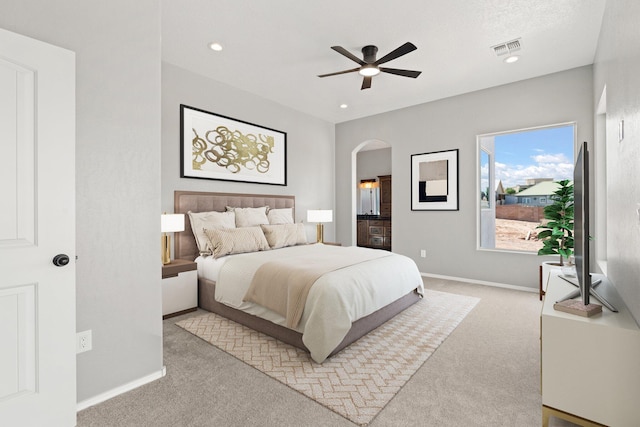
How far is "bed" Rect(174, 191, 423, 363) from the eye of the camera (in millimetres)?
2326

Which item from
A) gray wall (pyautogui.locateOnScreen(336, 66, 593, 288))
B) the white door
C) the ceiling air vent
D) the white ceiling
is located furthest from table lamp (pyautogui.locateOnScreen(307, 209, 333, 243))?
the white door

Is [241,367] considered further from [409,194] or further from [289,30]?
[409,194]

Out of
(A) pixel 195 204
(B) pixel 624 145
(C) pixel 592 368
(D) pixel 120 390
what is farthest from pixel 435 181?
(D) pixel 120 390

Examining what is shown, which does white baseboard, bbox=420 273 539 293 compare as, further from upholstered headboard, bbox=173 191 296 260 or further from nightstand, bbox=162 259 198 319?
nightstand, bbox=162 259 198 319

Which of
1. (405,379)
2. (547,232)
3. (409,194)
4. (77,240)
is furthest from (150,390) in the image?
(409,194)

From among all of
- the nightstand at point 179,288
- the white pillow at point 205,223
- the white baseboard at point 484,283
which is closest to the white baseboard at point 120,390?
the nightstand at point 179,288

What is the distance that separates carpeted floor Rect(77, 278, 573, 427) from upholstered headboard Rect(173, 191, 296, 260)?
139 cm

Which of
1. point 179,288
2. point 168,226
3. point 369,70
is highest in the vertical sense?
point 369,70

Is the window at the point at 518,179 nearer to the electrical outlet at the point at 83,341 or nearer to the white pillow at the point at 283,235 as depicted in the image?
the white pillow at the point at 283,235

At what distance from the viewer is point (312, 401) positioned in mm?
1838

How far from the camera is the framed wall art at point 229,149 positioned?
397 centimetres

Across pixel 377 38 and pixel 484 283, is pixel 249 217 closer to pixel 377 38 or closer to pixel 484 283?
pixel 377 38

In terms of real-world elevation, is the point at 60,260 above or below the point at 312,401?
above

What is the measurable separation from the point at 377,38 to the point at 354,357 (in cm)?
304
